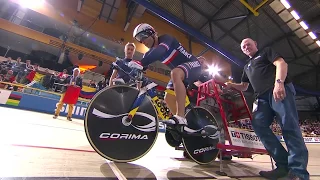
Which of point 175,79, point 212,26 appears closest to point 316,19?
point 212,26

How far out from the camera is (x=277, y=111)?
2.04 meters

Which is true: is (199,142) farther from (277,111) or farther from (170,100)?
(277,111)

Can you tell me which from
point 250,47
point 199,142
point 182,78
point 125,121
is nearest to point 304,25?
point 250,47

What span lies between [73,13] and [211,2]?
435 inches

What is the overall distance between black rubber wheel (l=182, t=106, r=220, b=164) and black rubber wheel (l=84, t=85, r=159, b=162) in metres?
0.73

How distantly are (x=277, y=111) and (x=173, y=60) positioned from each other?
1.38 m

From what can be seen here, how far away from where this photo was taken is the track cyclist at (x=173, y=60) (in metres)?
2.01

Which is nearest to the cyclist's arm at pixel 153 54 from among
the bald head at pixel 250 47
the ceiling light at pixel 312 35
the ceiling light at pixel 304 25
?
the bald head at pixel 250 47

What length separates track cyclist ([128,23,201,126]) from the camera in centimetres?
201

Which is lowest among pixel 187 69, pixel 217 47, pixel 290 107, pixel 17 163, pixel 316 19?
pixel 17 163

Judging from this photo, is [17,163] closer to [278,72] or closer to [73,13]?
[278,72]

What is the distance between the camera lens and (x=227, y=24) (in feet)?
45.0

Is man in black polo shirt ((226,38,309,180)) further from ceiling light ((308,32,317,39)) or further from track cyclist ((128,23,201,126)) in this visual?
ceiling light ((308,32,317,39))

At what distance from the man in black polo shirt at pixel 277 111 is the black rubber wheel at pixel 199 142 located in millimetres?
635
